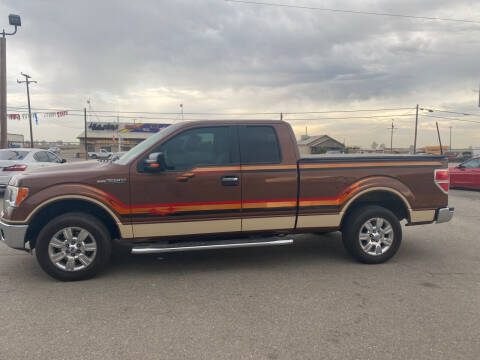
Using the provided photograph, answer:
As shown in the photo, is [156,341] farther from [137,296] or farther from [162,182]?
[162,182]

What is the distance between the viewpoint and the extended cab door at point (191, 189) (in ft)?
14.2

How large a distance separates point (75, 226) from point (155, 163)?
1.20 meters

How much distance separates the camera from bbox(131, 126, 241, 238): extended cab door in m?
4.32

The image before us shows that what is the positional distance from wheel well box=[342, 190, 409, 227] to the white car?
875cm

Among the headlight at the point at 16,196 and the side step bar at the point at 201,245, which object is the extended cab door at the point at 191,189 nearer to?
the side step bar at the point at 201,245

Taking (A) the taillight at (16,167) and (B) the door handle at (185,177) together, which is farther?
(A) the taillight at (16,167)

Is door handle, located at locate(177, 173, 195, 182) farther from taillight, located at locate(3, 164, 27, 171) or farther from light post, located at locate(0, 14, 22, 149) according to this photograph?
light post, located at locate(0, 14, 22, 149)

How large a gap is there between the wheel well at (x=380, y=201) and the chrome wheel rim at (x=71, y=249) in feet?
11.0

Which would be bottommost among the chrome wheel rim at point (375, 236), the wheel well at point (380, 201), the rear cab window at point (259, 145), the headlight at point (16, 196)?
the chrome wheel rim at point (375, 236)

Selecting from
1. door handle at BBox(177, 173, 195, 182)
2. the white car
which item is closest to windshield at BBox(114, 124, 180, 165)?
door handle at BBox(177, 173, 195, 182)

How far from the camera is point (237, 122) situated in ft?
15.6

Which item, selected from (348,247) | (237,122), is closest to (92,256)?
(237,122)

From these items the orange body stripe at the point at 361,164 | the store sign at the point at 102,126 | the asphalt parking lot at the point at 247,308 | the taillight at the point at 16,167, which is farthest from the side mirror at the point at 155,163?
the store sign at the point at 102,126

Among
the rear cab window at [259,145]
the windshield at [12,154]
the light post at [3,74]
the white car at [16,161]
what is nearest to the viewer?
the rear cab window at [259,145]
